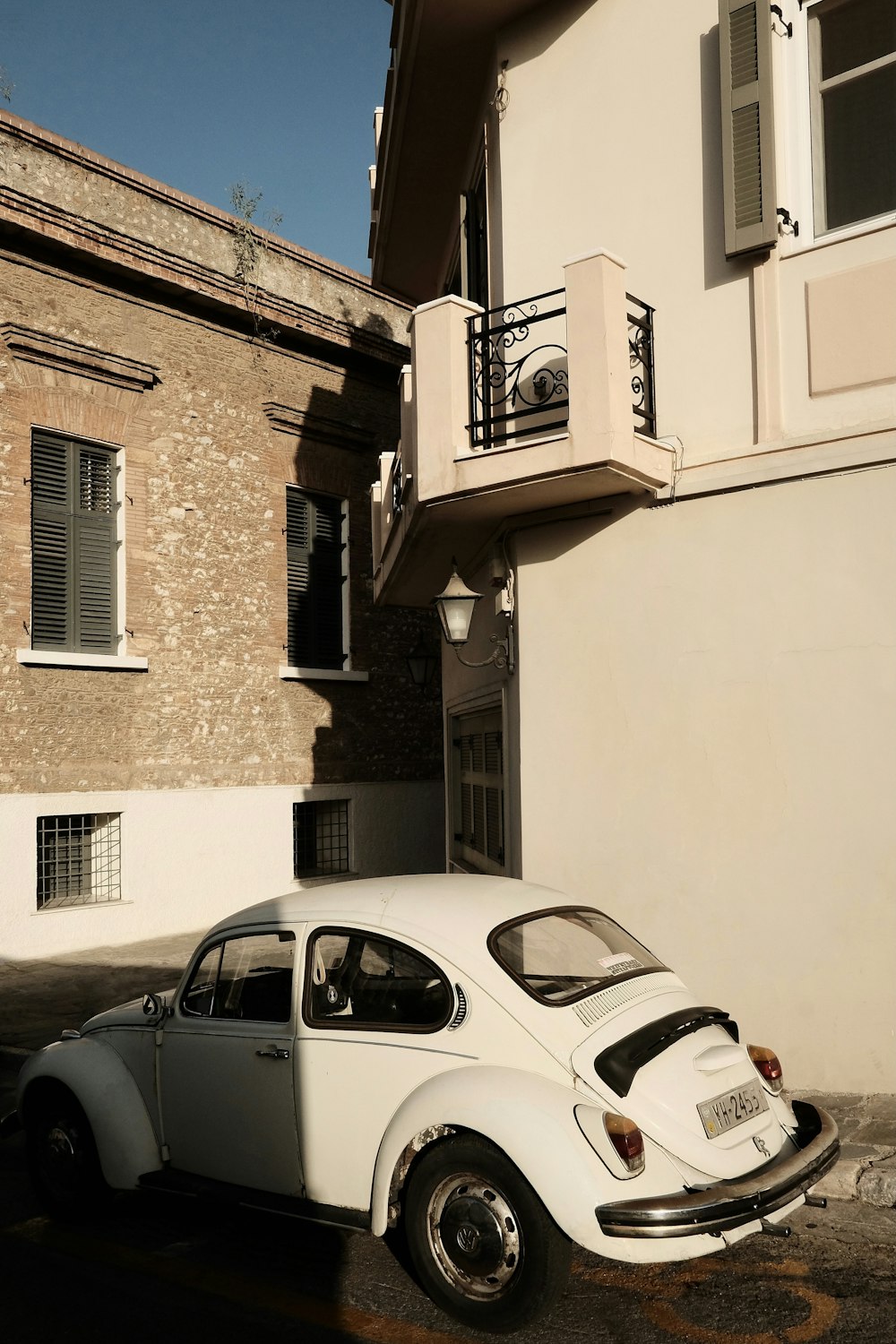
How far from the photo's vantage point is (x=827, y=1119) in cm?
477

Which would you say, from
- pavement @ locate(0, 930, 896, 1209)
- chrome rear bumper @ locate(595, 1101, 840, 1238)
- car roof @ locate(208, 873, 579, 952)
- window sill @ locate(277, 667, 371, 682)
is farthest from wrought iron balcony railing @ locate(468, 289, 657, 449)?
window sill @ locate(277, 667, 371, 682)

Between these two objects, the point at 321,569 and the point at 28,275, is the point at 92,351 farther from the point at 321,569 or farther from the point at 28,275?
the point at 321,569

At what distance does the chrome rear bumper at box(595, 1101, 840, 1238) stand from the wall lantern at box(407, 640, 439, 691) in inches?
484

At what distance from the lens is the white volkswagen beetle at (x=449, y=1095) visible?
157 inches

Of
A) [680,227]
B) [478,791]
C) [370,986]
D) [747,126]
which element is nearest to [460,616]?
[478,791]

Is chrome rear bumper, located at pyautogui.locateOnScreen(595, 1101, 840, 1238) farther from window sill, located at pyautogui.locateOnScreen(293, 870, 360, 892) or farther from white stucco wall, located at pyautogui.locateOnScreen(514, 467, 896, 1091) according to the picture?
window sill, located at pyautogui.locateOnScreen(293, 870, 360, 892)

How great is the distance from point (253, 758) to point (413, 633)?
3678 millimetres

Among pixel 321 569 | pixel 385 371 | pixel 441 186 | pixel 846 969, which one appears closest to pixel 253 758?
pixel 321 569

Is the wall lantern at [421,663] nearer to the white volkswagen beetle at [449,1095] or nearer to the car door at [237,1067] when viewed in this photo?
the white volkswagen beetle at [449,1095]

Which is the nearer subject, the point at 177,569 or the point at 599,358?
the point at 599,358

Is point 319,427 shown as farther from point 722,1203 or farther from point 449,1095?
point 722,1203

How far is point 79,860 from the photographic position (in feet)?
44.6

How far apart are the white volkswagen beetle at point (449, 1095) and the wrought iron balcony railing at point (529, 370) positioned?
399 centimetres

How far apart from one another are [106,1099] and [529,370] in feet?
19.3
